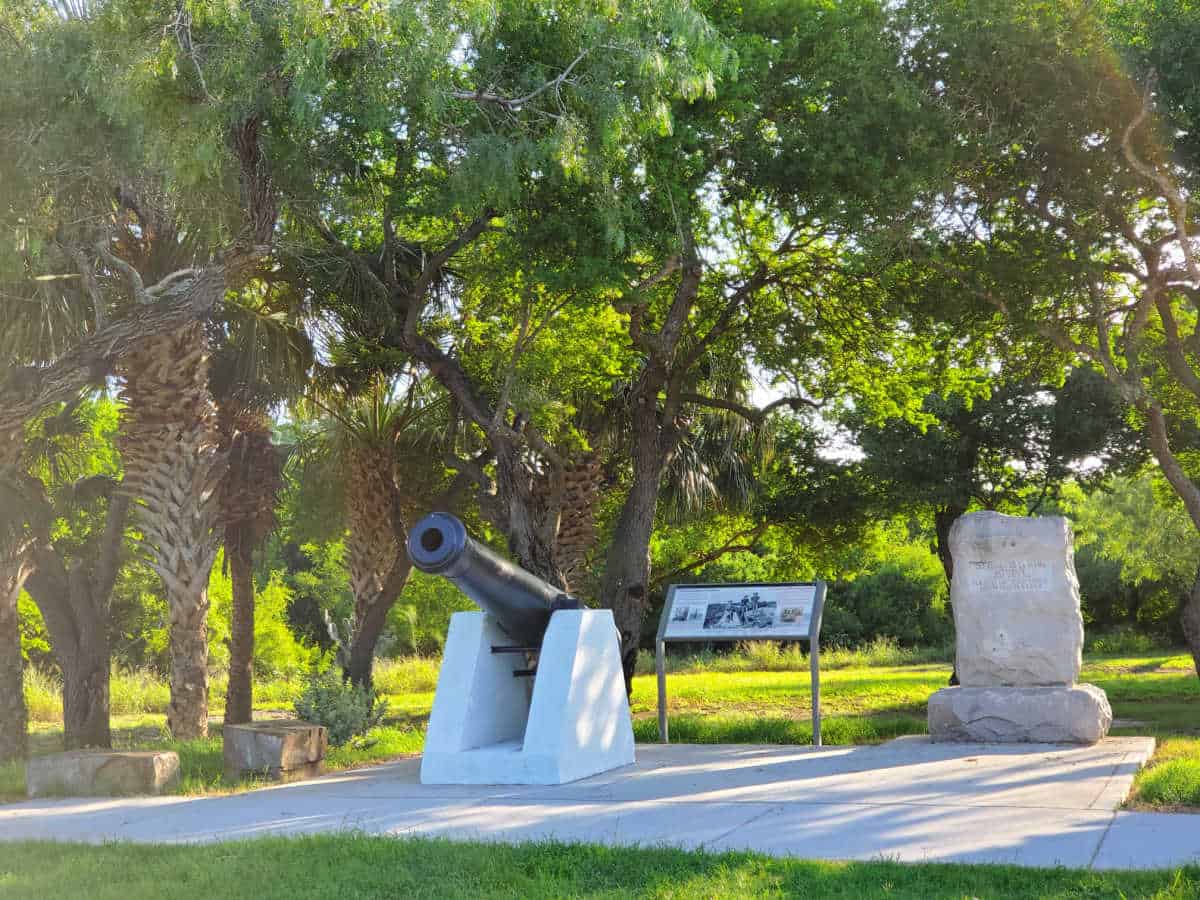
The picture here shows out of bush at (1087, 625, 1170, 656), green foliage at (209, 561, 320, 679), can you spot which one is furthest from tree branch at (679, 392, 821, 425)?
bush at (1087, 625, 1170, 656)

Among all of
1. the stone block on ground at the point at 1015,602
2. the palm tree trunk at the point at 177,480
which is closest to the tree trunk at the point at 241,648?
the palm tree trunk at the point at 177,480

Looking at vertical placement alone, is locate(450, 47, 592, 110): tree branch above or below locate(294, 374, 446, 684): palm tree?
above

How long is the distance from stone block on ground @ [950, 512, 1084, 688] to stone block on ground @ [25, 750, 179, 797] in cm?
749

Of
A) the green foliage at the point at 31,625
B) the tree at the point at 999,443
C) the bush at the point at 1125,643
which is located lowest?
the bush at the point at 1125,643

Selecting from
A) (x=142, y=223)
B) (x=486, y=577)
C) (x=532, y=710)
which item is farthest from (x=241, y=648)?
(x=486, y=577)

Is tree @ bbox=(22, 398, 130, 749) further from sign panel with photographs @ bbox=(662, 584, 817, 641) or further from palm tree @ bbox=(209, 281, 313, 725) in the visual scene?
sign panel with photographs @ bbox=(662, 584, 817, 641)

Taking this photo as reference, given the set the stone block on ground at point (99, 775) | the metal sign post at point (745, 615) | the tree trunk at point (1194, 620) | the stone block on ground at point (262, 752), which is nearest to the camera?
the stone block on ground at point (99, 775)

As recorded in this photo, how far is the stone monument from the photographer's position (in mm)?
11398

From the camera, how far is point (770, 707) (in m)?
19.2

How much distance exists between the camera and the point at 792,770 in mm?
9930

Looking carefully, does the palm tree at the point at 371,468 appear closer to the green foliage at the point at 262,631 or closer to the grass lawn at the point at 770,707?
the grass lawn at the point at 770,707

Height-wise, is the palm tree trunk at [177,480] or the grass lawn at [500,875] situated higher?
the palm tree trunk at [177,480]

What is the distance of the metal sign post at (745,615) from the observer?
12.2 meters

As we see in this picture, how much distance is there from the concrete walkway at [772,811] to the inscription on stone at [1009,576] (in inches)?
72.1
